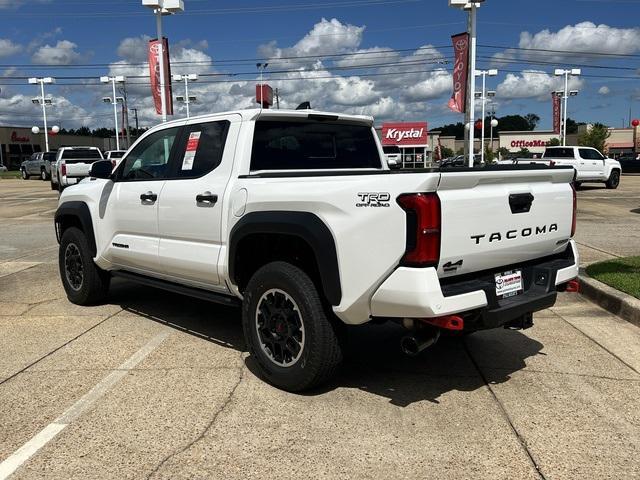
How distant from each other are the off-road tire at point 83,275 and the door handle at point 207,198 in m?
2.22

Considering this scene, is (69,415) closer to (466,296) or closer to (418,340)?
(418,340)

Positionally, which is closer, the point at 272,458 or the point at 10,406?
the point at 272,458

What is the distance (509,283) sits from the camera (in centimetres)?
393

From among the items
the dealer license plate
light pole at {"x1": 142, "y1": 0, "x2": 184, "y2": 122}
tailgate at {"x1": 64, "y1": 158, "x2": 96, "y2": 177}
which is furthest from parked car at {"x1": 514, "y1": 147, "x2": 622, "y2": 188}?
the dealer license plate

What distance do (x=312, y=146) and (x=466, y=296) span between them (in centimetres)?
215

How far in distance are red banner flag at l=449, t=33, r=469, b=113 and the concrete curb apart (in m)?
14.3

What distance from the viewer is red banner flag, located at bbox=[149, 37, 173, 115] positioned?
20.0m

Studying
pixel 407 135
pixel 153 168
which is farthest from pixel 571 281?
pixel 407 135

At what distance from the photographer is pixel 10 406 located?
398 centimetres

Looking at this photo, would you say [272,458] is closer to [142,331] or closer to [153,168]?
[142,331]

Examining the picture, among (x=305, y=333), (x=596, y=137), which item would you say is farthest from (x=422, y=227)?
(x=596, y=137)

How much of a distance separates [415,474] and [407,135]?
44.1 m

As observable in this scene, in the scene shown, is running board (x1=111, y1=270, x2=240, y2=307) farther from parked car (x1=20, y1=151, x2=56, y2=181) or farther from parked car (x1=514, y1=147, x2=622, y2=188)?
parked car (x1=20, y1=151, x2=56, y2=181)

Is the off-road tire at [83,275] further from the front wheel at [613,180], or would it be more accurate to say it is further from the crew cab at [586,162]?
the front wheel at [613,180]
